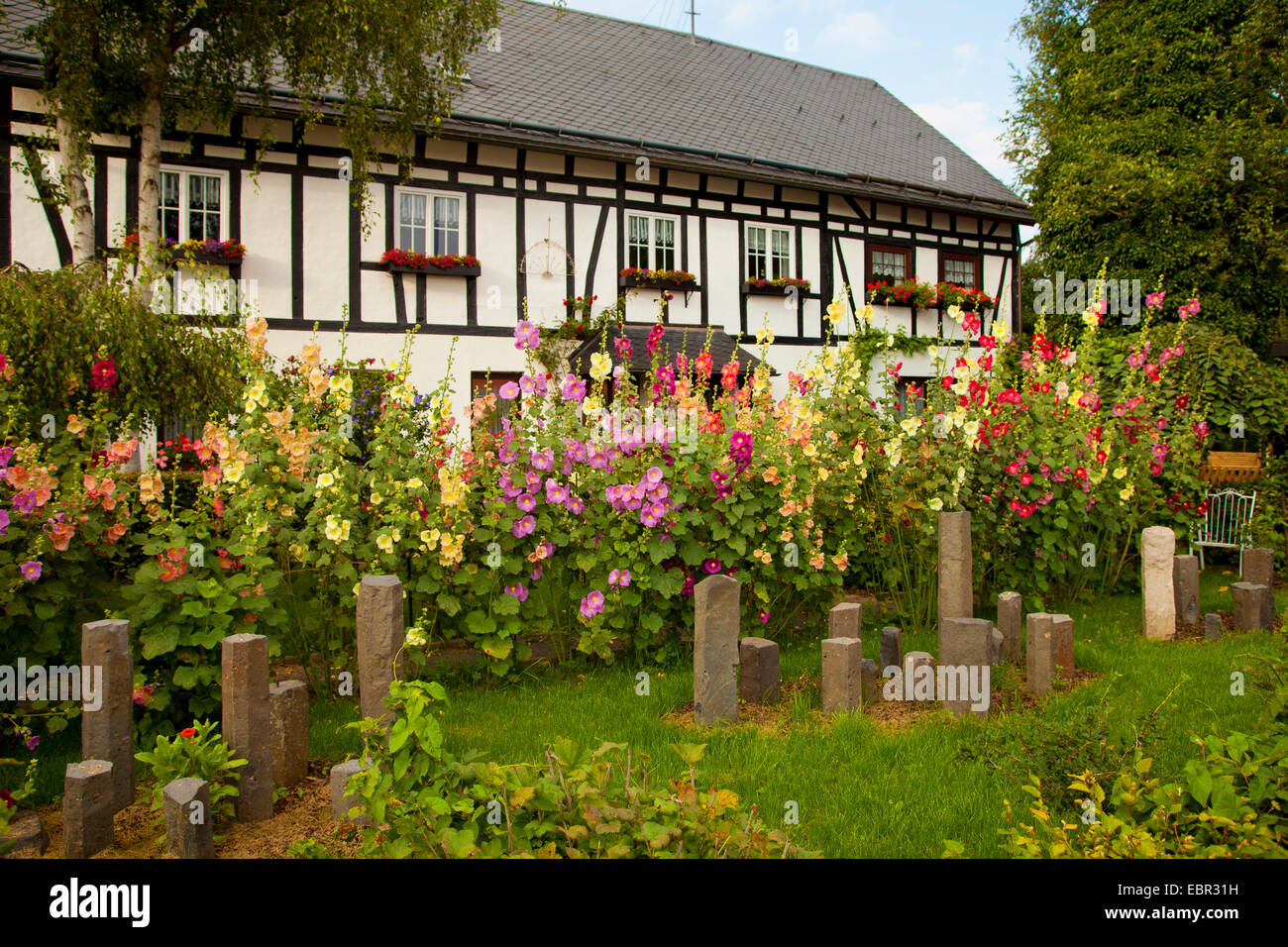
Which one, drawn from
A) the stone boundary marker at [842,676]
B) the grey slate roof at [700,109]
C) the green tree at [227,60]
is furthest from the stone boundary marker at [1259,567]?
the grey slate roof at [700,109]

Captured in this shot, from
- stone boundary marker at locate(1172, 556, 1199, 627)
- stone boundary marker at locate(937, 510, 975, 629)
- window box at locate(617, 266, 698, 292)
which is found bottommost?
stone boundary marker at locate(1172, 556, 1199, 627)

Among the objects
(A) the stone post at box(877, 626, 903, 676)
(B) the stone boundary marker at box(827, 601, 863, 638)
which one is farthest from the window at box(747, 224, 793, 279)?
(B) the stone boundary marker at box(827, 601, 863, 638)

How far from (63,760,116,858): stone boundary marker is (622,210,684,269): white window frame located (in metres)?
12.5

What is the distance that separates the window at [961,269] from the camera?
59.4ft

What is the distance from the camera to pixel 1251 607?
5762 millimetres

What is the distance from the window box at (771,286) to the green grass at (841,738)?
11049 mm

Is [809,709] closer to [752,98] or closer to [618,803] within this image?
[618,803]

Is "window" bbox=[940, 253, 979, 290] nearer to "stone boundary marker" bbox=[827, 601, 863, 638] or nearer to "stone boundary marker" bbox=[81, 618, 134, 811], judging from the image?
"stone boundary marker" bbox=[827, 601, 863, 638]

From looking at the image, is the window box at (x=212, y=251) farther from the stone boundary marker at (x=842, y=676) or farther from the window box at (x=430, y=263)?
the stone boundary marker at (x=842, y=676)

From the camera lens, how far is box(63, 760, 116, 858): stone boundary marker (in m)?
2.59

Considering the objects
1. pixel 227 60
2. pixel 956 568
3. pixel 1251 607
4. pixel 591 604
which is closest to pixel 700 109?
pixel 227 60

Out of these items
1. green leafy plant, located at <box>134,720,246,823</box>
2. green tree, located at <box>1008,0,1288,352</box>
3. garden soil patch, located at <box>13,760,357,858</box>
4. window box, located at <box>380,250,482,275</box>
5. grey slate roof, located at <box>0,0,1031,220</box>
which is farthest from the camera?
green tree, located at <box>1008,0,1288,352</box>
